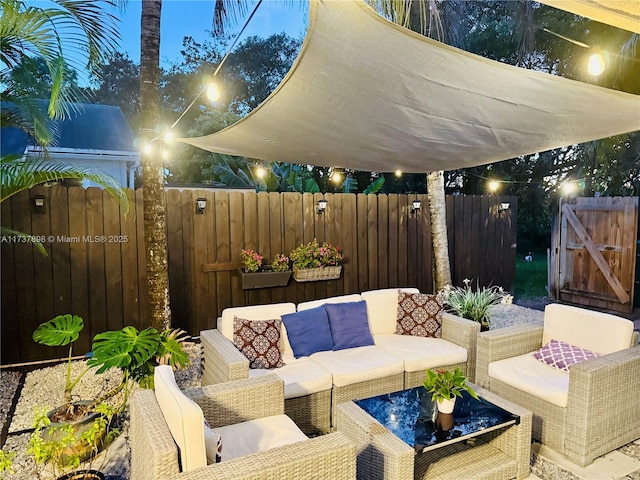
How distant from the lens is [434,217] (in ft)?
20.9

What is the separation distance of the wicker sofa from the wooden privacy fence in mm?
1961

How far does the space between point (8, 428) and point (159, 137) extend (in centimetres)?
269

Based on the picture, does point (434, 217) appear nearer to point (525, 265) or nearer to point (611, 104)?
point (611, 104)

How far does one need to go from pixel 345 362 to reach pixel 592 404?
1689 millimetres

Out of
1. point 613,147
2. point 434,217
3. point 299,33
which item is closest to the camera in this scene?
point 434,217

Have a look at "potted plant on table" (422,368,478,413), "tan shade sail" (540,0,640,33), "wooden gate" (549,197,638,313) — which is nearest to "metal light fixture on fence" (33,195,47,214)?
"potted plant on table" (422,368,478,413)

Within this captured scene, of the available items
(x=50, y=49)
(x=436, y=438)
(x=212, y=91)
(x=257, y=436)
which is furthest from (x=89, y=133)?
(x=436, y=438)

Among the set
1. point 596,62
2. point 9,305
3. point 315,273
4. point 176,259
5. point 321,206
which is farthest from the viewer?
point 321,206

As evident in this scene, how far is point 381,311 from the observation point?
13.7ft

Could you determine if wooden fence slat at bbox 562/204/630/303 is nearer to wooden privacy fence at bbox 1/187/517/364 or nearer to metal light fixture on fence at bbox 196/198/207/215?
wooden privacy fence at bbox 1/187/517/364

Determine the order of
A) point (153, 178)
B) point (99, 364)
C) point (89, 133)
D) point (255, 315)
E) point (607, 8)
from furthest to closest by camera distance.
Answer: point (89, 133), point (153, 178), point (255, 315), point (99, 364), point (607, 8)

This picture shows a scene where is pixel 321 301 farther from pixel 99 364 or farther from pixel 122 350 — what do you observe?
pixel 99 364

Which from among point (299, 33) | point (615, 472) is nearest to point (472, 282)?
point (615, 472)

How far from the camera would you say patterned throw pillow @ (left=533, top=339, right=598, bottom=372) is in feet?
10.6
